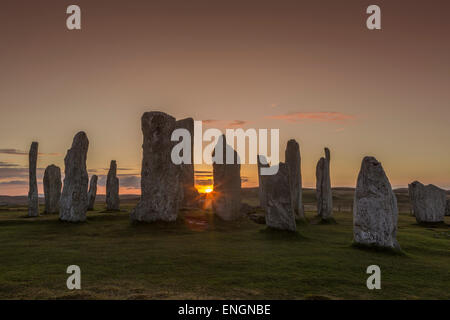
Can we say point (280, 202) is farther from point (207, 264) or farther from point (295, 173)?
point (295, 173)

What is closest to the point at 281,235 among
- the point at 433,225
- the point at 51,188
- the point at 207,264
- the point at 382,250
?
the point at 382,250

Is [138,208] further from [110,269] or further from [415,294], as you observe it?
[415,294]

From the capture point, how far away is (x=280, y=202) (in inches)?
865

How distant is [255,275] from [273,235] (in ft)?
30.7

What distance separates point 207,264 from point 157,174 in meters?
12.6

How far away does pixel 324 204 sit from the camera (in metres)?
31.7

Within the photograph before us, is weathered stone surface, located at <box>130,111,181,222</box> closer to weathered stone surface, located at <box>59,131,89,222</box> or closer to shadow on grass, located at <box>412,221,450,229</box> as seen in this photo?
weathered stone surface, located at <box>59,131,89,222</box>

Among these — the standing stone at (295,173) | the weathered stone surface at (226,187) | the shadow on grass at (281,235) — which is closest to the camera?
the shadow on grass at (281,235)

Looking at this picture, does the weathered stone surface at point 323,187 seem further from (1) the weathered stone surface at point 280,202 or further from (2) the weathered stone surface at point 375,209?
(2) the weathered stone surface at point 375,209

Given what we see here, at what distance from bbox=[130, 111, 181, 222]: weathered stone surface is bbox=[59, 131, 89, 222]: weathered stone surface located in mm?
4068

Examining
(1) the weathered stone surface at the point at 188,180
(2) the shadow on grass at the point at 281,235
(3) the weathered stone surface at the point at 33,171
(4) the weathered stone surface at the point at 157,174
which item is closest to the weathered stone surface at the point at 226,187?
(4) the weathered stone surface at the point at 157,174

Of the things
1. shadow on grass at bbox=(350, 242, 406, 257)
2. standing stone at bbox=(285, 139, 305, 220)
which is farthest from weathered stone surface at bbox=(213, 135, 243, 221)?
shadow on grass at bbox=(350, 242, 406, 257)

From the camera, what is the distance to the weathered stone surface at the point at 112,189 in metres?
39.0

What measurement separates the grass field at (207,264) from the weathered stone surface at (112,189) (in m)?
15.2
